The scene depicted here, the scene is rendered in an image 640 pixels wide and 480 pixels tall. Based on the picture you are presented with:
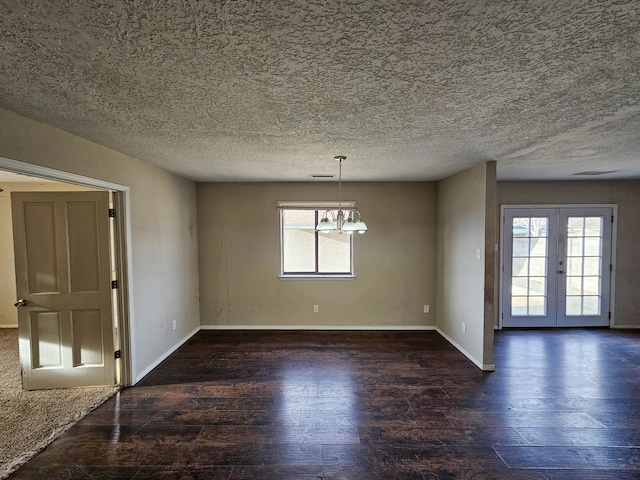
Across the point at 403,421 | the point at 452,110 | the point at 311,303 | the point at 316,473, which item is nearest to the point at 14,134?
the point at 452,110

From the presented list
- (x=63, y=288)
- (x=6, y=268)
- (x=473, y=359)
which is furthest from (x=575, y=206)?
(x=6, y=268)

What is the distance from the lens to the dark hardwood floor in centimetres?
204

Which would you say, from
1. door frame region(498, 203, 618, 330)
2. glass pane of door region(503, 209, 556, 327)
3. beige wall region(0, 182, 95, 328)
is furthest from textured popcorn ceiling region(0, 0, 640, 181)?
beige wall region(0, 182, 95, 328)

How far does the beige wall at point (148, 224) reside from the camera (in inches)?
84.7

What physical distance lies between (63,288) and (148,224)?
3.25ft

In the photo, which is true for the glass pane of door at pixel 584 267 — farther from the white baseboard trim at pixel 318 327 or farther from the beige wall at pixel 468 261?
the white baseboard trim at pixel 318 327

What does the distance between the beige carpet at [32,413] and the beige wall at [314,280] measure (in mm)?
2070

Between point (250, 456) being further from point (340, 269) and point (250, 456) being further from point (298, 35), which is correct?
point (340, 269)

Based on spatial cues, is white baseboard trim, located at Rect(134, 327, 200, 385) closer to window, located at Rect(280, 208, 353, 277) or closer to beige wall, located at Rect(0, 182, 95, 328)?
window, located at Rect(280, 208, 353, 277)

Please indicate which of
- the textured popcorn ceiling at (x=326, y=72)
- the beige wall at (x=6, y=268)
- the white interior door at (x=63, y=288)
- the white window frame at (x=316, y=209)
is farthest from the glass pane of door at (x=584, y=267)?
the beige wall at (x=6, y=268)

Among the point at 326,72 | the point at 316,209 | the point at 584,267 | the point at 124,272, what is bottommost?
the point at 584,267

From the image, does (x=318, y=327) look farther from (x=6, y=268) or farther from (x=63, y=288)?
(x=6, y=268)

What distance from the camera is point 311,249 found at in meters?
5.02

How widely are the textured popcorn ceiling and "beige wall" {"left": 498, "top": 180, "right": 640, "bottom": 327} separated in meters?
2.28
